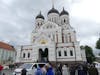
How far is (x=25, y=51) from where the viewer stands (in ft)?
127

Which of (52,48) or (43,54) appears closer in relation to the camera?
(52,48)

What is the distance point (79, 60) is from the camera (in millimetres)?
33125

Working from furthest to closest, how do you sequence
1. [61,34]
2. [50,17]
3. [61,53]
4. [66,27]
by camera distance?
[50,17] → [66,27] → [61,34] → [61,53]

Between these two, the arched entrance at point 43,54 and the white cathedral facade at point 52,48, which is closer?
the white cathedral facade at point 52,48

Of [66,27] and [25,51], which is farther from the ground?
[66,27]

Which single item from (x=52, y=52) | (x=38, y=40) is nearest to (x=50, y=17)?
(x=38, y=40)

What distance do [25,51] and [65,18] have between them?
899 inches

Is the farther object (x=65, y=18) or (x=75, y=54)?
(x=65, y=18)

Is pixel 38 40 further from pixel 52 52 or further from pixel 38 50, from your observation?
pixel 52 52

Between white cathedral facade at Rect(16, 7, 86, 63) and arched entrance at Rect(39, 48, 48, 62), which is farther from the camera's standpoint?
arched entrance at Rect(39, 48, 48, 62)

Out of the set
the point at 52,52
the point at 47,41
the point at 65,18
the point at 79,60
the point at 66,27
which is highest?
the point at 65,18

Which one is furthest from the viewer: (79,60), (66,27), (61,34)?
(66,27)

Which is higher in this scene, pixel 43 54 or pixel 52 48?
pixel 52 48

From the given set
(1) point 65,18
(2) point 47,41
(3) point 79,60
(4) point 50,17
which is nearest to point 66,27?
(1) point 65,18
